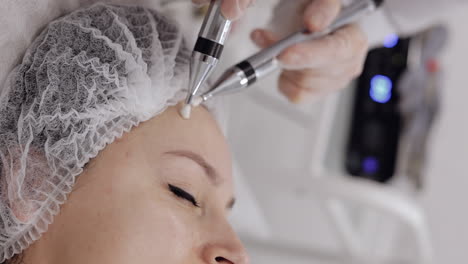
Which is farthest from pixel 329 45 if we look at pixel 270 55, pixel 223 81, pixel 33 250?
pixel 33 250

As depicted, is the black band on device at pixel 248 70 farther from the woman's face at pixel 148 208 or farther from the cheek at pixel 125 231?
the cheek at pixel 125 231

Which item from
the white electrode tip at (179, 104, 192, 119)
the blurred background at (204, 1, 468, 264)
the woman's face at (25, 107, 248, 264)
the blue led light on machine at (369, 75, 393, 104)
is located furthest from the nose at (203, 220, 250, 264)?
the blue led light on machine at (369, 75, 393, 104)

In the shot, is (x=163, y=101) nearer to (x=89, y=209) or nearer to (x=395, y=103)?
(x=89, y=209)

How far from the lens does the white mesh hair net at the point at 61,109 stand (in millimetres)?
769

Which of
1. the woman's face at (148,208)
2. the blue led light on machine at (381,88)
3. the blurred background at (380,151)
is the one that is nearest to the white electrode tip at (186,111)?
the woman's face at (148,208)

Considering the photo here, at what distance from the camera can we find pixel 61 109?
77 cm

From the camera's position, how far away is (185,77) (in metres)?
0.87

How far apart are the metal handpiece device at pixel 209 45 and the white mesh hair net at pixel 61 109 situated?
72 millimetres

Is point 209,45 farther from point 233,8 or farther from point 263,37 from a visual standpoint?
point 263,37

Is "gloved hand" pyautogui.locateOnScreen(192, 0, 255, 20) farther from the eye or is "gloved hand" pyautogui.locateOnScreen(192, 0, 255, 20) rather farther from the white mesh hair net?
the eye

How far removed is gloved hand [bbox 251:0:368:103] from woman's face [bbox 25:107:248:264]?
0.77 ft

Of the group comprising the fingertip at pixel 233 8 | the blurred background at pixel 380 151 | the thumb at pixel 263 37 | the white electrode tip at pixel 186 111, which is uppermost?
the blurred background at pixel 380 151

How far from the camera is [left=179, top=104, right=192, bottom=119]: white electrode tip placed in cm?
86

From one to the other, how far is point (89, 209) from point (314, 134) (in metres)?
0.91
